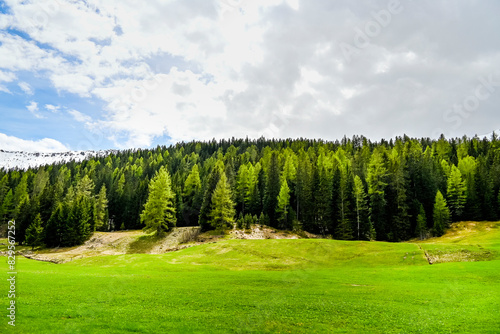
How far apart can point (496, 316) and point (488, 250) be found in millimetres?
28502

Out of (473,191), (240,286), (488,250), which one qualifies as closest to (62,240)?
(240,286)

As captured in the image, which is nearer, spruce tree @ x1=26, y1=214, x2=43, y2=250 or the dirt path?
the dirt path

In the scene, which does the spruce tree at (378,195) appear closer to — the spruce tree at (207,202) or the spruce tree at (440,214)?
the spruce tree at (440,214)

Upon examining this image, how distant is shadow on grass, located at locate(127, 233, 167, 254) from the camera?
5963cm

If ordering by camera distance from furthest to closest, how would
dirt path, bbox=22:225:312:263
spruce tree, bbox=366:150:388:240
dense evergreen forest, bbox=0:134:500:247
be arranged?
spruce tree, bbox=366:150:388:240, dense evergreen forest, bbox=0:134:500:247, dirt path, bbox=22:225:312:263

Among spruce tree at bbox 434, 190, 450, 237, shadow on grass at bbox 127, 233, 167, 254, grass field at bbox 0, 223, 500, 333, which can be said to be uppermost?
spruce tree at bbox 434, 190, 450, 237

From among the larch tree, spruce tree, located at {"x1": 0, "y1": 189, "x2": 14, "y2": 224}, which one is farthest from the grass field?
spruce tree, located at {"x1": 0, "y1": 189, "x2": 14, "y2": 224}

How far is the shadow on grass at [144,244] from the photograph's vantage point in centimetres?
5963

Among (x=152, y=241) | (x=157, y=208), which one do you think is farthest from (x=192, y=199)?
(x=152, y=241)

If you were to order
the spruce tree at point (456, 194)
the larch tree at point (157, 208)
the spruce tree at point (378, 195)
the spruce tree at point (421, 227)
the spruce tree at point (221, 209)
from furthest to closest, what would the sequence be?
the spruce tree at point (456, 194), the spruce tree at point (378, 195), the spruce tree at point (221, 209), the larch tree at point (157, 208), the spruce tree at point (421, 227)

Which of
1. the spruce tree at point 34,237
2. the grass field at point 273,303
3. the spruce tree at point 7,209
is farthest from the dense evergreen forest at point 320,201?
the grass field at point 273,303

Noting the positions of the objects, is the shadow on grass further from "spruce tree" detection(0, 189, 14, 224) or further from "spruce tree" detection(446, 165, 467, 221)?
"spruce tree" detection(446, 165, 467, 221)

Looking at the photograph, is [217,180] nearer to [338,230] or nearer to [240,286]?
[338,230]

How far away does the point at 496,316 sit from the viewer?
1666cm
